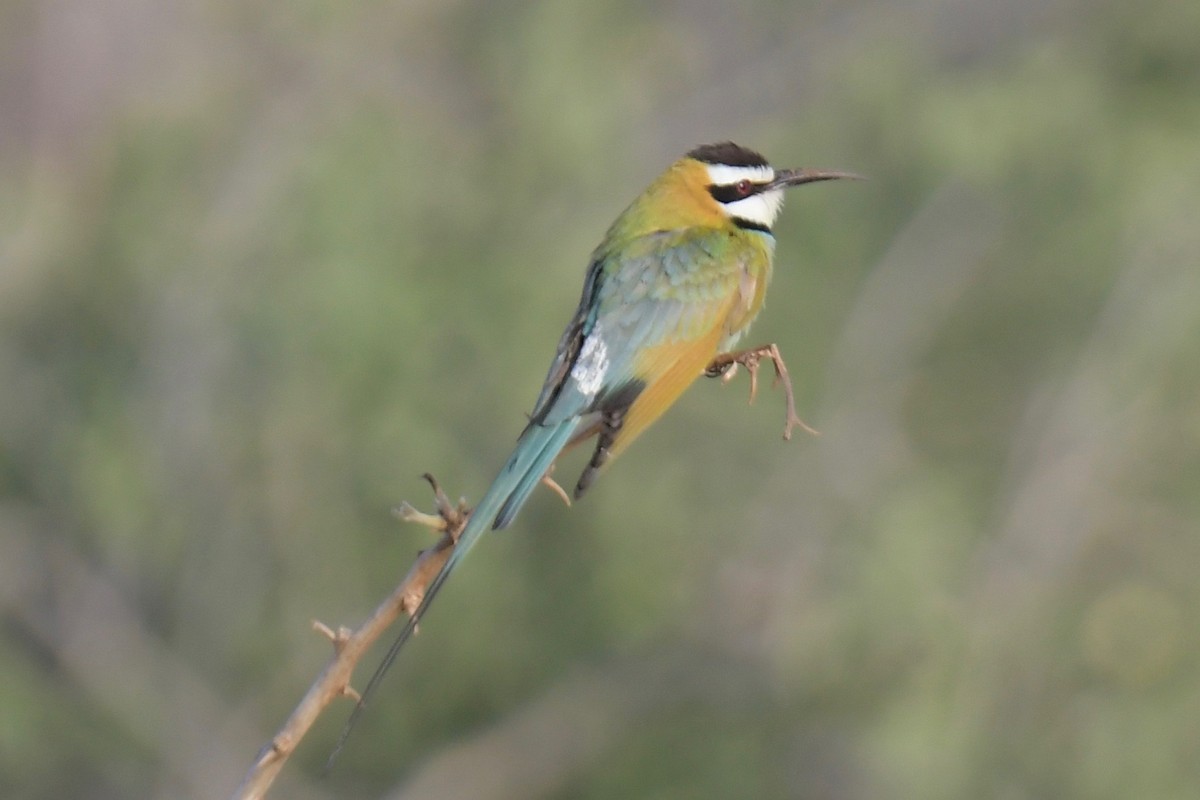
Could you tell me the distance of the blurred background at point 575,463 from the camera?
7270mm

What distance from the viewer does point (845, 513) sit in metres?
7.96

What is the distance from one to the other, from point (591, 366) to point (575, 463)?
13.8ft

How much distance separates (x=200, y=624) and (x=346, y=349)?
67.5 inches

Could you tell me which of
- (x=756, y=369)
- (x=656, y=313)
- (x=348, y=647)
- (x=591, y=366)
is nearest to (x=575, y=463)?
(x=656, y=313)

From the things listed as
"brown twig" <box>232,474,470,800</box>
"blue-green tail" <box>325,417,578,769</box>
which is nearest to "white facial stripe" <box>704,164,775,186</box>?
"blue-green tail" <box>325,417,578,769</box>

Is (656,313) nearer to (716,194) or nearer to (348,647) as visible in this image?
(716,194)

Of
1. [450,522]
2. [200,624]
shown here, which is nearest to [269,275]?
[200,624]

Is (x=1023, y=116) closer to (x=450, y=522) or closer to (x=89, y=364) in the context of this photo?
(x=89, y=364)

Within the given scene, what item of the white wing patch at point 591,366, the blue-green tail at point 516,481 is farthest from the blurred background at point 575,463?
the blue-green tail at point 516,481

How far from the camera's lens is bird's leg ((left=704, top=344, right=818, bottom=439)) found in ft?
7.22

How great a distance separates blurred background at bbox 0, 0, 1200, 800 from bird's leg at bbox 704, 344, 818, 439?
12.3 ft

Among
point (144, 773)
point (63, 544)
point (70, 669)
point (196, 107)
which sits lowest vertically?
point (144, 773)

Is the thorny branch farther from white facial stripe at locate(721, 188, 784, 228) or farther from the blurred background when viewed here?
the blurred background

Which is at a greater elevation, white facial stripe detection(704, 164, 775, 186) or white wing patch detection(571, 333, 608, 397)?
white wing patch detection(571, 333, 608, 397)
